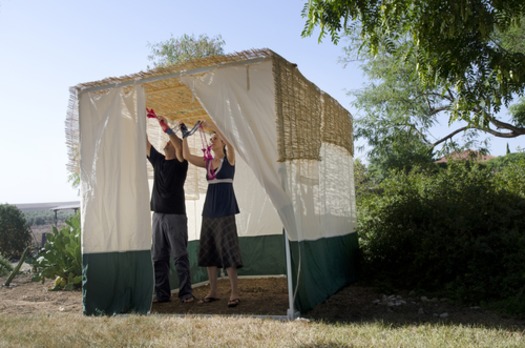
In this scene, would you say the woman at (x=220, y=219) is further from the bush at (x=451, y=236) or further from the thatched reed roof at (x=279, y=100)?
the bush at (x=451, y=236)

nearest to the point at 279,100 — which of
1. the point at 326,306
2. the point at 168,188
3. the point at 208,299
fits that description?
the point at 168,188

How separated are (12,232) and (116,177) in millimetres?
13365

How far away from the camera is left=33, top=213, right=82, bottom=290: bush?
7.58 m

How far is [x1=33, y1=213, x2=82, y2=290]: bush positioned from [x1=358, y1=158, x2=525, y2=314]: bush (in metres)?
4.14

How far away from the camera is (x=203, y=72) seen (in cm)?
527

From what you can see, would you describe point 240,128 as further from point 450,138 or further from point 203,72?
point 450,138

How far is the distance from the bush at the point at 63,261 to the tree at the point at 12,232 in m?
9.99

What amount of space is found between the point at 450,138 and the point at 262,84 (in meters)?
13.3

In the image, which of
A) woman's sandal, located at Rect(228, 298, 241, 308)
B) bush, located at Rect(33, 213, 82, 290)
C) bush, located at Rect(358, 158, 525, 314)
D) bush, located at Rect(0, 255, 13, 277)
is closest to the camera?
woman's sandal, located at Rect(228, 298, 241, 308)

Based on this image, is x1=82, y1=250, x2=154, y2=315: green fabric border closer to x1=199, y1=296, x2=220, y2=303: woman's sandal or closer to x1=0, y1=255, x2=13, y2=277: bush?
x1=199, y1=296, x2=220, y2=303: woman's sandal

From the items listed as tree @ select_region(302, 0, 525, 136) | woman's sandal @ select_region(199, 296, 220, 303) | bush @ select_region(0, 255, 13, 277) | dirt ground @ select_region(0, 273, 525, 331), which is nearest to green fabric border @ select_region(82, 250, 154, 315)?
dirt ground @ select_region(0, 273, 525, 331)

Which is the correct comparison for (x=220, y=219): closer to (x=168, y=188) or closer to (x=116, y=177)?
(x=168, y=188)

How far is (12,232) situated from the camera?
1712 centimetres

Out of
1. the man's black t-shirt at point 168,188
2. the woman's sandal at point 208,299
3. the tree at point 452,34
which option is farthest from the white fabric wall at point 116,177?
the tree at point 452,34
